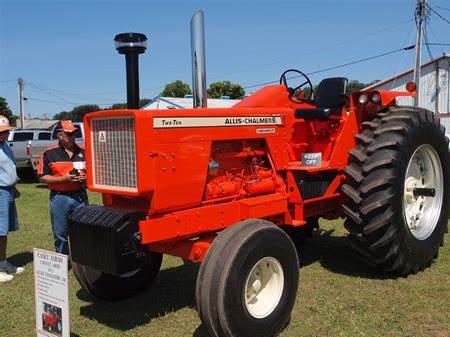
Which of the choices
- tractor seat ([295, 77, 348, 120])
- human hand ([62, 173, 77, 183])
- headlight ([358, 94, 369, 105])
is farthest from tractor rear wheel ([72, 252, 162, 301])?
headlight ([358, 94, 369, 105])

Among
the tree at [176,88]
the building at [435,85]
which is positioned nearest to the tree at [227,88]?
the tree at [176,88]

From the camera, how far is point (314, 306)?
14.5 feet

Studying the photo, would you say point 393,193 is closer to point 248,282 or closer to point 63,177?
point 248,282

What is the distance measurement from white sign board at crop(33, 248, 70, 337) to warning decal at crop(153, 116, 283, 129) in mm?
1151

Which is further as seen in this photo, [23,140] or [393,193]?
[23,140]

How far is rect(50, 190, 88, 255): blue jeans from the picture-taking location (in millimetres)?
5422

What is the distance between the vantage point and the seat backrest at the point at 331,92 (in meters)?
5.35

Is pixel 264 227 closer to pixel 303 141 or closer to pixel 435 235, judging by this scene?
pixel 303 141

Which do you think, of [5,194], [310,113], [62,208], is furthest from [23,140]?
[310,113]

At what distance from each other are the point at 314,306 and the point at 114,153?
2117 millimetres

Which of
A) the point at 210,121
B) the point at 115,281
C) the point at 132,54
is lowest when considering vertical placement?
the point at 115,281

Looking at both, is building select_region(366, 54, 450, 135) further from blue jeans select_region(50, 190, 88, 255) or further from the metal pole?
the metal pole

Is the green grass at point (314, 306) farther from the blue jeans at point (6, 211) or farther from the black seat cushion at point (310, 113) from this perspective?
the black seat cushion at point (310, 113)

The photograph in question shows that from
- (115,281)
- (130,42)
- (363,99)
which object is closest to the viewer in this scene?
(130,42)
